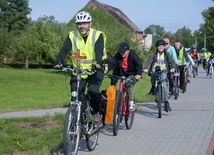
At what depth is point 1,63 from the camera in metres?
67.1

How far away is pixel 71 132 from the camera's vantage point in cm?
697

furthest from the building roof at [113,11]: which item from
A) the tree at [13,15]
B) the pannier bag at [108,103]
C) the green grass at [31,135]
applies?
the pannier bag at [108,103]

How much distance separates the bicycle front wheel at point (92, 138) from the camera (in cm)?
785

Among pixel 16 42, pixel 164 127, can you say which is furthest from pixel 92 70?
pixel 16 42

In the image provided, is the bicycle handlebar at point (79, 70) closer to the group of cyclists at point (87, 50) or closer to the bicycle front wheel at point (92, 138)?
the group of cyclists at point (87, 50)

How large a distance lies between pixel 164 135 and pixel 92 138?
1711mm

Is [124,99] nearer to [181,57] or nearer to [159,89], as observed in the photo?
[159,89]

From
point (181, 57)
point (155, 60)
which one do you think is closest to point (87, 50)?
point (155, 60)

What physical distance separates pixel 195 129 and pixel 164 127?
67cm

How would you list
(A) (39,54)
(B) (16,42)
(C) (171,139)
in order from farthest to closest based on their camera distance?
(B) (16,42) → (A) (39,54) → (C) (171,139)

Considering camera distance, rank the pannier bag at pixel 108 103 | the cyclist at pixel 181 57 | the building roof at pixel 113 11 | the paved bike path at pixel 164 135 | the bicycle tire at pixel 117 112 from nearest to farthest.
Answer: the paved bike path at pixel 164 135 < the pannier bag at pixel 108 103 < the bicycle tire at pixel 117 112 < the cyclist at pixel 181 57 < the building roof at pixel 113 11

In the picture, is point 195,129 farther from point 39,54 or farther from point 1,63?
point 1,63

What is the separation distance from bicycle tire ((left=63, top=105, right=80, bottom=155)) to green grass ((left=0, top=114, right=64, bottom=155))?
0.72 metres

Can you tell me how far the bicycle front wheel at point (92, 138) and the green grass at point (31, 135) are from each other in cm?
A: 51
